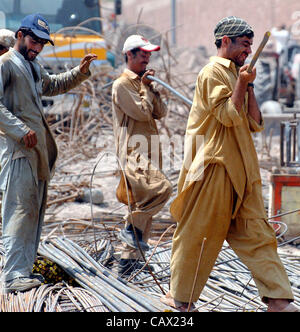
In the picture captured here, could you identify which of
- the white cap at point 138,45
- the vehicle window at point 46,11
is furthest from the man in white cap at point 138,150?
the vehicle window at point 46,11

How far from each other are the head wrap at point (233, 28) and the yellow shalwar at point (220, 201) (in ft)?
0.50

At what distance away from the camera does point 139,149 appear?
15.3 feet

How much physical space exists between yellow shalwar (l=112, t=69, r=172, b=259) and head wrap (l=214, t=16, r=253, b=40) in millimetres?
1278

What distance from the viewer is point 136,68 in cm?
484

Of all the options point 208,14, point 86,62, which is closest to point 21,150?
point 86,62

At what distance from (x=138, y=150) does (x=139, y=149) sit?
0.01 m

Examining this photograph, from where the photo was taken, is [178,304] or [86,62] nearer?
[178,304]

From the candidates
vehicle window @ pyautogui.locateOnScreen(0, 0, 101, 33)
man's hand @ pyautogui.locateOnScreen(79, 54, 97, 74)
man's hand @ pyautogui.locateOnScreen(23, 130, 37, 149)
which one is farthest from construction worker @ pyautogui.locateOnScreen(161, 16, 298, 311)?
vehicle window @ pyautogui.locateOnScreen(0, 0, 101, 33)

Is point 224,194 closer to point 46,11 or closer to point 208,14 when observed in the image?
point 46,11

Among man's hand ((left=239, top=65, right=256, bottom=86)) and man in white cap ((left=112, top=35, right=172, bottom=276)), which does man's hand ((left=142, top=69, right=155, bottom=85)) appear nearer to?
man in white cap ((left=112, top=35, right=172, bottom=276))

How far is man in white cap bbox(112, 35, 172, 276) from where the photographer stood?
4.59 meters
